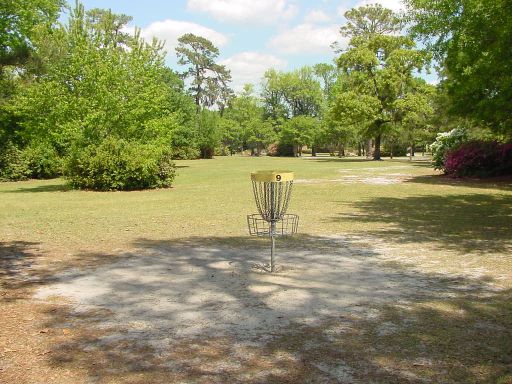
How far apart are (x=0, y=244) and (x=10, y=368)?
5.47 m

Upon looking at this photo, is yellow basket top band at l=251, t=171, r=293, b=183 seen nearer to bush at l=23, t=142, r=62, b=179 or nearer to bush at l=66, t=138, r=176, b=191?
bush at l=66, t=138, r=176, b=191

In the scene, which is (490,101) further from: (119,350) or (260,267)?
(119,350)

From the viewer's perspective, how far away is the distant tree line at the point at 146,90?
44.9ft

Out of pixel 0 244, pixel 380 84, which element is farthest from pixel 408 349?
pixel 380 84

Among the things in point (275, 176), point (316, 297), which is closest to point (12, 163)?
point (275, 176)

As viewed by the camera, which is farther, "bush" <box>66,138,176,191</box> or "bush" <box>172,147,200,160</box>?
"bush" <box>172,147,200,160</box>

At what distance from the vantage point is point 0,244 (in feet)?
26.7

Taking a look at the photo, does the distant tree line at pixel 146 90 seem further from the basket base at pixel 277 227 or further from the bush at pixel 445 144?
the basket base at pixel 277 227

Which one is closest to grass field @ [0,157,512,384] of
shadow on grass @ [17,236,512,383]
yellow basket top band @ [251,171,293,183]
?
shadow on grass @ [17,236,512,383]

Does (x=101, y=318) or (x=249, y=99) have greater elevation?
(x=249, y=99)

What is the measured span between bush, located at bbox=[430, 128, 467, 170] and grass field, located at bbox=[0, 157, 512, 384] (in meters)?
13.1

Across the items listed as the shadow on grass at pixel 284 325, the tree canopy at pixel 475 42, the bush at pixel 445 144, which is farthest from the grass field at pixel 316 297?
the bush at pixel 445 144

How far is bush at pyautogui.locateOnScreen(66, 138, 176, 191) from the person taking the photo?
19.6 meters

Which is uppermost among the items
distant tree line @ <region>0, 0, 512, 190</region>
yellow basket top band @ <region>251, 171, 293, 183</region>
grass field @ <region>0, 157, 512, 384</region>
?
distant tree line @ <region>0, 0, 512, 190</region>
